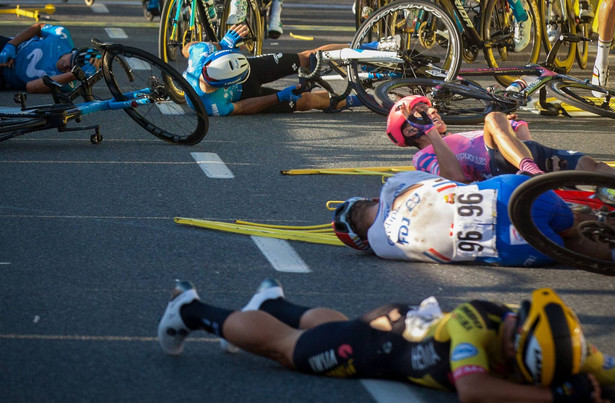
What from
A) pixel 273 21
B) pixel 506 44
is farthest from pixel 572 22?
pixel 273 21

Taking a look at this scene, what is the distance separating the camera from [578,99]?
294 inches

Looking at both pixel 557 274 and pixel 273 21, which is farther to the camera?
pixel 273 21

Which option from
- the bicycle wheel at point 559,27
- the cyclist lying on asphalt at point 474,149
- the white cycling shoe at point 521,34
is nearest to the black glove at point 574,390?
the cyclist lying on asphalt at point 474,149

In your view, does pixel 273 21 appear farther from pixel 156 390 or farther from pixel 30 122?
pixel 156 390

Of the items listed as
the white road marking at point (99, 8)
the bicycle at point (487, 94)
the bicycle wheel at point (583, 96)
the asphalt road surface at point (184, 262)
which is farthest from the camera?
the white road marking at point (99, 8)

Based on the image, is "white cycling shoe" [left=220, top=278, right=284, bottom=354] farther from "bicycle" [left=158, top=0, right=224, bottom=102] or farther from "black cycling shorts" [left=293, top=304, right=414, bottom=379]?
"bicycle" [left=158, top=0, right=224, bottom=102]

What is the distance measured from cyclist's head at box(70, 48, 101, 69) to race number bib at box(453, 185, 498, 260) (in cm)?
401

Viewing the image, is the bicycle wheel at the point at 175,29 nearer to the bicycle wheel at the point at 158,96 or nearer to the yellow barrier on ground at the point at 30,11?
the bicycle wheel at the point at 158,96

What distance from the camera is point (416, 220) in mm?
4477

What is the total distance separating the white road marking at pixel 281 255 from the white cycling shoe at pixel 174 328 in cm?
A: 106

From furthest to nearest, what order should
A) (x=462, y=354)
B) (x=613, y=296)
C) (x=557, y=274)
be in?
1. (x=557, y=274)
2. (x=613, y=296)
3. (x=462, y=354)

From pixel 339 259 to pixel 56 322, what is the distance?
58.6 inches

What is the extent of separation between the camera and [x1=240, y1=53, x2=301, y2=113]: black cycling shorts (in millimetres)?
8359

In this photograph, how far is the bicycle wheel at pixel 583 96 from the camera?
7379 millimetres
